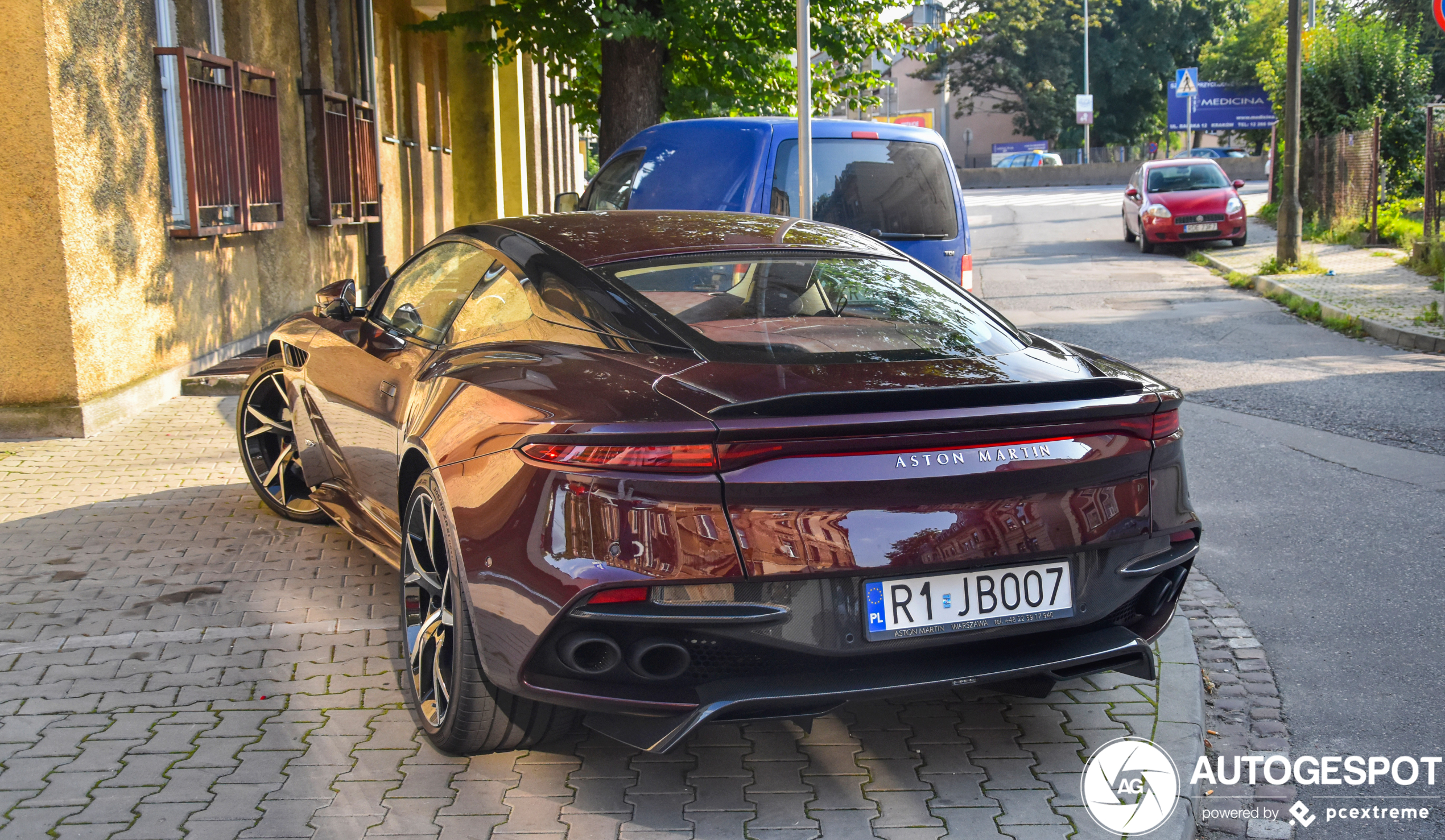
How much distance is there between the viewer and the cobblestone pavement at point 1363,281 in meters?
13.2

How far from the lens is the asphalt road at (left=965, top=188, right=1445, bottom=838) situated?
3.94 m

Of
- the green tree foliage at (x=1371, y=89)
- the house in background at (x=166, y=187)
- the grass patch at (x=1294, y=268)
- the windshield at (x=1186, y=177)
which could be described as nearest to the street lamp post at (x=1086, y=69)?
the green tree foliage at (x=1371, y=89)

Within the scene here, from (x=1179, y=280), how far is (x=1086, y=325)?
5095 mm

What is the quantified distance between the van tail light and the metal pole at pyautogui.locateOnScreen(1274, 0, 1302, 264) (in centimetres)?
1569

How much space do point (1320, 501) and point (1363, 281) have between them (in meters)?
10.8

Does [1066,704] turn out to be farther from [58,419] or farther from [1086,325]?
[1086,325]

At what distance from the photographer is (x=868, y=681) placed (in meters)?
3.06

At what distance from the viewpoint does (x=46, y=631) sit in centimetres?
459

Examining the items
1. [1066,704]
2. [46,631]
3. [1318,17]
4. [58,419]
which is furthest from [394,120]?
[1318,17]

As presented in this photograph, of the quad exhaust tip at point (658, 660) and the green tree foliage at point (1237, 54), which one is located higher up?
the green tree foliage at point (1237, 54)

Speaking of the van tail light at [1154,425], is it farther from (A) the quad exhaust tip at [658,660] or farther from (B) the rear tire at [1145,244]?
(B) the rear tire at [1145,244]

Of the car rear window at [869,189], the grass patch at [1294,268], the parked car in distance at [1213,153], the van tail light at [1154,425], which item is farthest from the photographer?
the parked car in distance at [1213,153]

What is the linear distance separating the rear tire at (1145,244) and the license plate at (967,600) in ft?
65.1

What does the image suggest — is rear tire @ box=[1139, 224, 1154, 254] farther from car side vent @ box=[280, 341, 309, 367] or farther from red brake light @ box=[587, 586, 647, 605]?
red brake light @ box=[587, 586, 647, 605]
